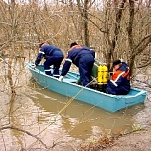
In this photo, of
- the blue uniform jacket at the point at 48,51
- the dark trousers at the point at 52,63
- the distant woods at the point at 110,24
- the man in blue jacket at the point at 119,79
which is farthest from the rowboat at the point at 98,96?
the distant woods at the point at 110,24

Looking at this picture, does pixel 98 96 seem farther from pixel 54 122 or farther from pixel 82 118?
pixel 54 122

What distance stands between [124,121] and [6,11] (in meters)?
4.86

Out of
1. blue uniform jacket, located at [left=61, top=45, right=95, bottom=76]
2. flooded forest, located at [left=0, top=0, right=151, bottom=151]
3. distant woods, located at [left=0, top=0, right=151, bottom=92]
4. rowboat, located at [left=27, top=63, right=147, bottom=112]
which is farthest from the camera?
blue uniform jacket, located at [left=61, top=45, right=95, bottom=76]

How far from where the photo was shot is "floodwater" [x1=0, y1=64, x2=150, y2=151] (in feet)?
22.0

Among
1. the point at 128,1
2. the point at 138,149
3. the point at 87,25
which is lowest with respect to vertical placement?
the point at 138,149

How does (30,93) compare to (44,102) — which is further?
(30,93)

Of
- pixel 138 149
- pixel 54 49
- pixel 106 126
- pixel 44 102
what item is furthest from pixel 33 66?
pixel 138 149

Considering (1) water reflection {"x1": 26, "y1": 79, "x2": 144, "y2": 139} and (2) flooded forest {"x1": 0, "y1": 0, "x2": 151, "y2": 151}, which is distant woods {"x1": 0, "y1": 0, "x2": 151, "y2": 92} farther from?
(1) water reflection {"x1": 26, "y1": 79, "x2": 144, "y2": 139}

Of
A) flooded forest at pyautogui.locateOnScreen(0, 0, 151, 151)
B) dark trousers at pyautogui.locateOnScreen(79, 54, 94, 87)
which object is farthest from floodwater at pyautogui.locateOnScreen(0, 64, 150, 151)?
dark trousers at pyautogui.locateOnScreen(79, 54, 94, 87)

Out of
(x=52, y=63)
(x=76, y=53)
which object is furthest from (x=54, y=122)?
(x=52, y=63)

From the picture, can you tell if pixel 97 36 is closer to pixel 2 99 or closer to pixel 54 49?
pixel 54 49

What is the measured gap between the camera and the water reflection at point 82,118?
7.47m

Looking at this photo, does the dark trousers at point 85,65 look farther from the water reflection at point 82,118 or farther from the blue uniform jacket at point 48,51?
the blue uniform jacket at point 48,51

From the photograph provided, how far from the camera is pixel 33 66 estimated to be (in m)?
11.8
